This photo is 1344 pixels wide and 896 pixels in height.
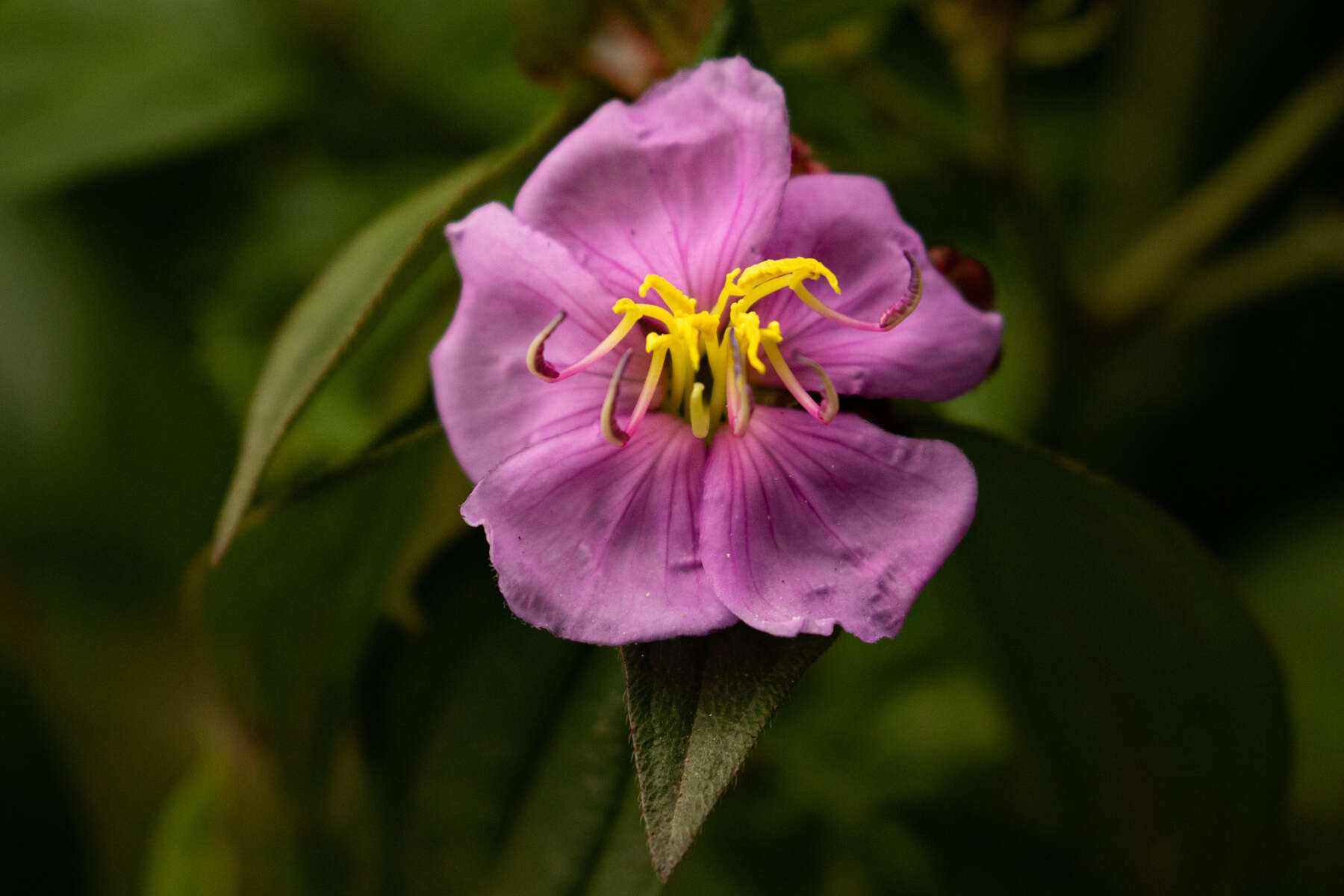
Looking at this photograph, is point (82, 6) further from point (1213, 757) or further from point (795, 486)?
point (1213, 757)

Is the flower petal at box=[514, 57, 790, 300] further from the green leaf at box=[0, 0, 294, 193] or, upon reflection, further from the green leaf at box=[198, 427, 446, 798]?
the green leaf at box=[0, 0, 294, 193]

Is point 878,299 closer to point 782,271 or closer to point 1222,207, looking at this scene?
point 782,271

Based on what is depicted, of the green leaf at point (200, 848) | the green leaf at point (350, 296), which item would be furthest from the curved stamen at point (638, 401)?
the green leaf at point (200, 848)

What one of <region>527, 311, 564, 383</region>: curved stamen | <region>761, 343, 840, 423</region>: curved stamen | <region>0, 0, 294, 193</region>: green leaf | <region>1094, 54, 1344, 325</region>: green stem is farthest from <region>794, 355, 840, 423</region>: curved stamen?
<region>0, 0, 294, 193</region>: green leaf

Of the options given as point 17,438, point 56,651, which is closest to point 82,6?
point 17,438

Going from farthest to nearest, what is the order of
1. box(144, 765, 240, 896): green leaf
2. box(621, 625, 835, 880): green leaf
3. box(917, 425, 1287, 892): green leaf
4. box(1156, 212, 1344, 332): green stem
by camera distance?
box(1156, 212, 1344, 332): green stem
box(144, 765, 240, 896): green leaf
box(917, 425, 1287, 892): green leaf
box(621, 625, 835, 880): green leaf

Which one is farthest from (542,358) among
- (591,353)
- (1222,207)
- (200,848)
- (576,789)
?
(1222,207)
